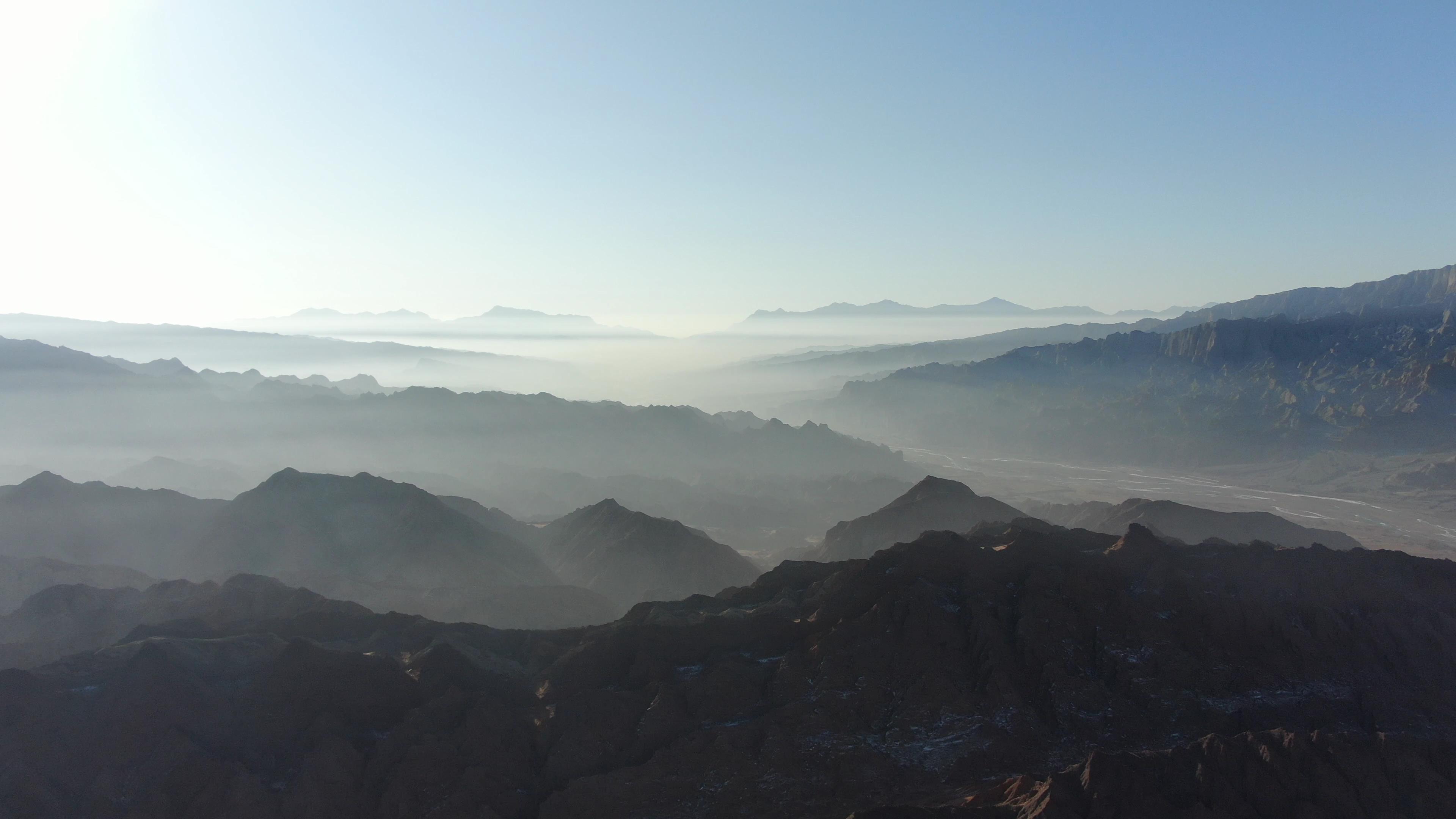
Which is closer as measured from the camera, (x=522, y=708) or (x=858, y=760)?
(x=858, y=760)

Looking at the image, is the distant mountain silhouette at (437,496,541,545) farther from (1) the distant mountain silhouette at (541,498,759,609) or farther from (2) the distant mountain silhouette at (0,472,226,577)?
(2) the distant mountain silhouette at (0,472,226,577)

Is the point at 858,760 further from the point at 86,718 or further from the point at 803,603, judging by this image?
the point at 86,718

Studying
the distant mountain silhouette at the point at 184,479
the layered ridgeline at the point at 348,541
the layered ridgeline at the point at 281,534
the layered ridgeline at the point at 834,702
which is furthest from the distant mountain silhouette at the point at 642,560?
the distant mountain silhouette at the point at 184,479

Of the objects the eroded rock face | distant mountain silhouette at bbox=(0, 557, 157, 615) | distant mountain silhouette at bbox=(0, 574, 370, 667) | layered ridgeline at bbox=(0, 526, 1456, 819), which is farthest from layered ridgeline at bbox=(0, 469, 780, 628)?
the eroded rock face

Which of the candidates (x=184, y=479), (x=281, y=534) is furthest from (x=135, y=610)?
(x=184, y=479)

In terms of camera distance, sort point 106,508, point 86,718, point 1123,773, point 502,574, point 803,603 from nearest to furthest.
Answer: point 1123,773, point 86,718, point 803,603, point 502,574, point 106,508

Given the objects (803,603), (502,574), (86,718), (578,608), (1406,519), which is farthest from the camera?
(1406,519)

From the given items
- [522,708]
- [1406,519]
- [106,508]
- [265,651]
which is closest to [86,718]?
[265,651]

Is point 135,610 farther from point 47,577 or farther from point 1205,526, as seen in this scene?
point 1205,526
